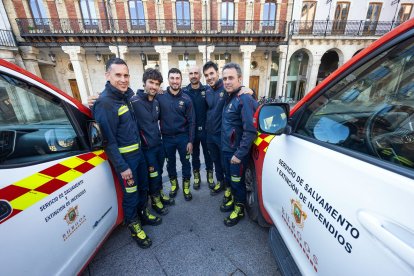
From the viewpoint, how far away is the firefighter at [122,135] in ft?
5.24

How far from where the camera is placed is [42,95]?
4.27ft

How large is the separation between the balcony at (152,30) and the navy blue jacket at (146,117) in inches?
494

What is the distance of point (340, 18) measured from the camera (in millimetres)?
13758

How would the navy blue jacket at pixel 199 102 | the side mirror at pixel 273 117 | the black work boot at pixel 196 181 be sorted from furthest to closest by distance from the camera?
the black work boot at pixel 196 181 < the navy blue jacket at pixel 199 102 < the side mirror at pixel 273 117

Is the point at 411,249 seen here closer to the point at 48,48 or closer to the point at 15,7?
the point at 48,48

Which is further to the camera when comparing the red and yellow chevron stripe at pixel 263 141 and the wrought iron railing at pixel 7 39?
the wrought iron railing at pixel 7 39

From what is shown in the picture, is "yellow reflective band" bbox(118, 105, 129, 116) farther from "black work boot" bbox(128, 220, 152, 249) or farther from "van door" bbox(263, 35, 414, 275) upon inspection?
"van door" bbox(263, 35, 414, 275)

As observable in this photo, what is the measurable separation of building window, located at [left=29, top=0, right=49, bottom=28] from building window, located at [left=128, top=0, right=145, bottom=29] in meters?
5.84

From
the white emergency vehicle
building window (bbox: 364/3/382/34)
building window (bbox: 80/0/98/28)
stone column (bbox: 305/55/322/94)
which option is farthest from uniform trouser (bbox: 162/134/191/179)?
building window (bbox: 364/3/382/34)

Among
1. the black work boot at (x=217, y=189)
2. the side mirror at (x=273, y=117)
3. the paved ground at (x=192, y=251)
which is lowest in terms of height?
the paved ground at (x=192, y=251)

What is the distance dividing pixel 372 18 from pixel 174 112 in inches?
775

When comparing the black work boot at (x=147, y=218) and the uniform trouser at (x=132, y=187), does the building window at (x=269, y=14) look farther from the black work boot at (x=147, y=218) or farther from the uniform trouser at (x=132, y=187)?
the black work boot at (x=147, y=218)

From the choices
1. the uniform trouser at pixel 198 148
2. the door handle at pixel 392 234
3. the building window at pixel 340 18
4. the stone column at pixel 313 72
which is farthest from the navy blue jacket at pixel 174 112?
the building window at pixel 340 18

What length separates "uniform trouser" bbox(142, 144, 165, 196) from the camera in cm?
229
